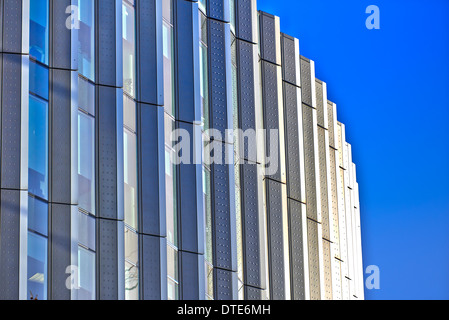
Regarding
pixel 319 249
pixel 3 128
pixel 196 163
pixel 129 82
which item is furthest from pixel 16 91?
pixel 319 249

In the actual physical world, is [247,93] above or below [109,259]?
above

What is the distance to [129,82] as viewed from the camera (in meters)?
27.9

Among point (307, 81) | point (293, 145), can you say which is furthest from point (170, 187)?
point (307, 81)

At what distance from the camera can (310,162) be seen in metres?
38.6

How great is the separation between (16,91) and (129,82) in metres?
5.04

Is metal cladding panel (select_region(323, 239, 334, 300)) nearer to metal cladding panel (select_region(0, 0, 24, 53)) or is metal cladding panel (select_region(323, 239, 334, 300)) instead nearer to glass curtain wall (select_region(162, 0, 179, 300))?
glass curtain wall (select_region(162, 0, 179, 300))

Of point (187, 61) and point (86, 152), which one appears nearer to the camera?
point (86, 152)

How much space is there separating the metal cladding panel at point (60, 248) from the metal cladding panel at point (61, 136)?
0.30 metres

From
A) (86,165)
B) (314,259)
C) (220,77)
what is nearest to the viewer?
(86,165)

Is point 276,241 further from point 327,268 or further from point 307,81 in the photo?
point 307,81

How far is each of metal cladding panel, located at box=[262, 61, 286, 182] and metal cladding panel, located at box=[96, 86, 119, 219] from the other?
8241mm

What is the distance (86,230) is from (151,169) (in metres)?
3.17

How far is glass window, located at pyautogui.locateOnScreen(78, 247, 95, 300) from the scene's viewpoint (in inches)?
959
